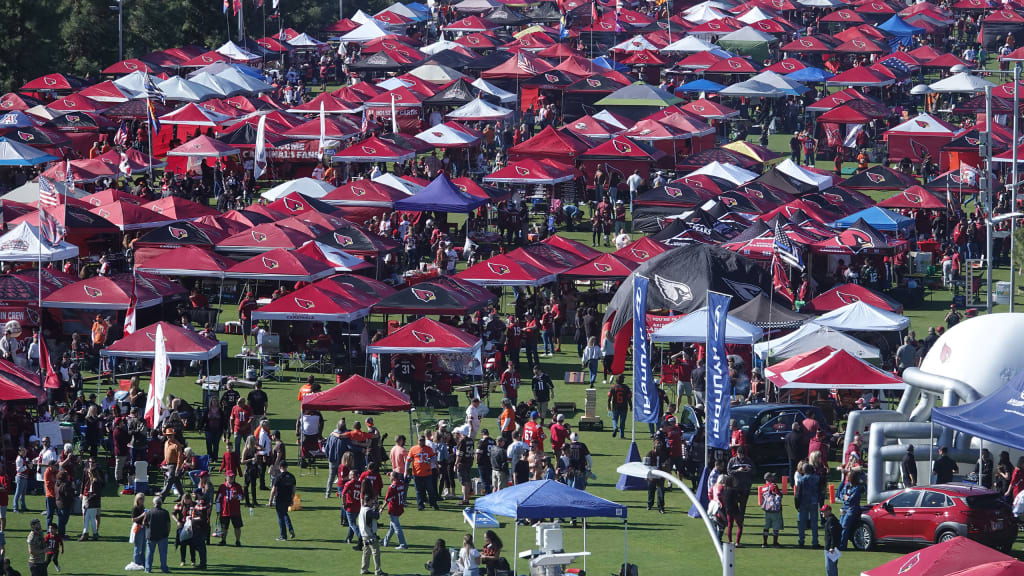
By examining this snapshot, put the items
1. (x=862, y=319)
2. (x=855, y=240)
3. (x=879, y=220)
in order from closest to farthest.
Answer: (x=862, y=319)
(x=855, y=240)
(x=879, y=220)

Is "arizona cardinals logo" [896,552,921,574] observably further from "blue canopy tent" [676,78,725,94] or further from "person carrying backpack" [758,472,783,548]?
"blue canopy tent" [676,78,725,94]

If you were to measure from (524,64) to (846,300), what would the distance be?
3660cm

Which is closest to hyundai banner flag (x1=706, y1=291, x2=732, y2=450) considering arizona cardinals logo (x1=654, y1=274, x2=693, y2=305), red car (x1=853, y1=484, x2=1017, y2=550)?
red car (x1=853, y1=484, x2=1017, y2=550)

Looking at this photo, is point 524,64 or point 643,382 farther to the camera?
point 524,64

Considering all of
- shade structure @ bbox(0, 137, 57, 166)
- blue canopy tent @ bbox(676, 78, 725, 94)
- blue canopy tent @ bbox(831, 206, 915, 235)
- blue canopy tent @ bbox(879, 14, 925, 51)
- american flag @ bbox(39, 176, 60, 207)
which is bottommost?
blue canopy tent @ bbox(879, 14, 925, 51)

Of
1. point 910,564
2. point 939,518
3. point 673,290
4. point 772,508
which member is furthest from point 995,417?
point 673,290

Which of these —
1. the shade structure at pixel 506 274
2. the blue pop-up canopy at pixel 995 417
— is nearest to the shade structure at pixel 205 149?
the shade structure at pixel 506 274

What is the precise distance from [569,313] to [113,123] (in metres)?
29.4

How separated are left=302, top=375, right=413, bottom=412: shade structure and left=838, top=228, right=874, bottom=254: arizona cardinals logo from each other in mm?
17106

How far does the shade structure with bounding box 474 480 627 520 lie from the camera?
78.8ft

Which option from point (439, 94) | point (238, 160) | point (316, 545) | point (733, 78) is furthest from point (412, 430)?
point (733, 78)

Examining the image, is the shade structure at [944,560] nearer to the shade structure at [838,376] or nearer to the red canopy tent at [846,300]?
the shade structure at [838,376]

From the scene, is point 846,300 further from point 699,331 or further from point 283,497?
point 283,497

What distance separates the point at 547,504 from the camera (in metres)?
24.1
